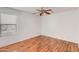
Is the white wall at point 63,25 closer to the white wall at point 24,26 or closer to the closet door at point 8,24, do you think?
the white wall at point 24,26

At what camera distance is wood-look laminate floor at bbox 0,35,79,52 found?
1.57 m

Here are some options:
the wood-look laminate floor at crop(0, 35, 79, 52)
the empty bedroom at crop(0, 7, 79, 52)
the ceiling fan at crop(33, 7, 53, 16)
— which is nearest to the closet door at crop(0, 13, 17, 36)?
the empty bedroom at crop(0, 7, 79, 52)

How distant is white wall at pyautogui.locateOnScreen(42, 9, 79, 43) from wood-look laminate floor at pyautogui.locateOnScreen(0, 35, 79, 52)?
0.29ft

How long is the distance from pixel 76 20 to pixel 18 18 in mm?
998

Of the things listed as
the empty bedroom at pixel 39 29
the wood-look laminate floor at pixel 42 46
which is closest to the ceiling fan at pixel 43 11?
the empty bedroom at pixel 39 29

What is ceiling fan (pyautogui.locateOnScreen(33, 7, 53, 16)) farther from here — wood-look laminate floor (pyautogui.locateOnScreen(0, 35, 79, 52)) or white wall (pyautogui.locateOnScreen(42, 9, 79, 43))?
wood-look laminate floor (pyautogui.locateOnScreen(0, 35, 79, 52))

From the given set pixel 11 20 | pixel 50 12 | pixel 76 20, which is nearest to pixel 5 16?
pixel 11 20

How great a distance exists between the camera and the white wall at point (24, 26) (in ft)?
5.16

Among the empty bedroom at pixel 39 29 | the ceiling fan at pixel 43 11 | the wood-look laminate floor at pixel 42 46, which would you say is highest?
the ceiling fan at pixel 43 11

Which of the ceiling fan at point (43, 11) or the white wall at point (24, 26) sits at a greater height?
the ceiling fan at point (43, 11)

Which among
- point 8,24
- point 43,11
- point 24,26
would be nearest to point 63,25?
point 43,11

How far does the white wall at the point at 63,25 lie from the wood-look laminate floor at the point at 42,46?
0.29 feet

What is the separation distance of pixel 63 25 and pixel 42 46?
1.71 ft
